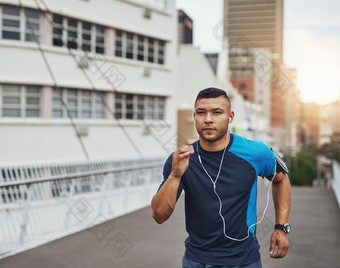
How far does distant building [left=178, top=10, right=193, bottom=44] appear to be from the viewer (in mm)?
45825

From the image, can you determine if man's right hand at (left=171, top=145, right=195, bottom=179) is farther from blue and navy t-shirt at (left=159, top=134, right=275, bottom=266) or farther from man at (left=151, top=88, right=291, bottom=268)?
blue and navy t-shirt at (left=159, top=134, right=275, bottom=266)

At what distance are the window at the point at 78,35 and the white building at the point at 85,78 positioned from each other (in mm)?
45

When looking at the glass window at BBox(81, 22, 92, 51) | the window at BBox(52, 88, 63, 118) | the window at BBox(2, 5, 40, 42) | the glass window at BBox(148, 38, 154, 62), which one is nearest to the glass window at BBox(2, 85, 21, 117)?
the window at BBox(52, 88, 63, 118)

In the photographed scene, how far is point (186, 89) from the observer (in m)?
38.7

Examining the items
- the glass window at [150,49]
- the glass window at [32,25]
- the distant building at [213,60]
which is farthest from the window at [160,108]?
the distant building at [213,60]

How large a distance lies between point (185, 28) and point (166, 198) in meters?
44.4

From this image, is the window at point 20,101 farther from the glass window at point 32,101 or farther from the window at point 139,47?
the window at point 139,47

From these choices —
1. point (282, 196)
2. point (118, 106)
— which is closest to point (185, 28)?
point (118, 106)

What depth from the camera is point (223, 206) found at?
2.76 metres

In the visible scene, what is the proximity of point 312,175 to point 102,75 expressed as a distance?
221 feet

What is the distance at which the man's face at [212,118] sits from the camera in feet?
8.98

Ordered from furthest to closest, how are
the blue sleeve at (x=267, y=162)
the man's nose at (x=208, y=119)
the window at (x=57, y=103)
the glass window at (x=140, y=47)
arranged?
the glass window at (x=140, y=47)
the window at (x=57, y=103)
the blue sleeve at (x=267, y=162)
the man's nose at (x=208, y=119)

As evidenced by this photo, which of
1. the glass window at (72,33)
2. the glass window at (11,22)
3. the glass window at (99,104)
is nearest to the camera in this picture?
the glass window at (11,22)

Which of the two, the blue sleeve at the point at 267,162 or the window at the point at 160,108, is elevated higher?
the window at the point at 160,108
